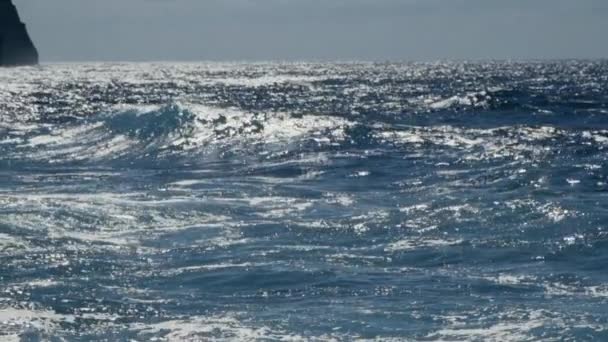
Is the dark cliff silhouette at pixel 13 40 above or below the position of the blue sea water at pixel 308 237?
above

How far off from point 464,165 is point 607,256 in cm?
1208

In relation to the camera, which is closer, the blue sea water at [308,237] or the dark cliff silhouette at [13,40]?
the blue sea water at [308,237]

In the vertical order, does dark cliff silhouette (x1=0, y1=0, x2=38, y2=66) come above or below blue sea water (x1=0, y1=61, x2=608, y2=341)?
above

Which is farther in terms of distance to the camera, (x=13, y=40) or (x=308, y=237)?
(x=13, y=40)

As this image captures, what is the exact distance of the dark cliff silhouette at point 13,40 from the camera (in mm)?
166875

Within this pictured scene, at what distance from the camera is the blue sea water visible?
12398 millimetres

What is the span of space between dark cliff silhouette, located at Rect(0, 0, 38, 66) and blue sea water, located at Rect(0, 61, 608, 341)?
135 metres

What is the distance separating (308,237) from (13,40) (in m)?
168

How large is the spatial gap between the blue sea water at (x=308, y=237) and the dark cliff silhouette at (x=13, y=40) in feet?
444

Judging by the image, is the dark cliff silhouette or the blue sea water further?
the dark cliff silhouette

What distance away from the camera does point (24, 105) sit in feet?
204

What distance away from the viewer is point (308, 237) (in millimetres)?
17969

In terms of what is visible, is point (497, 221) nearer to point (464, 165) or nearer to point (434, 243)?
point (434, 243)

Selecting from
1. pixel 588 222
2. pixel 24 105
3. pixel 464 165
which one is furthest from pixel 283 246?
pixel 24 105
